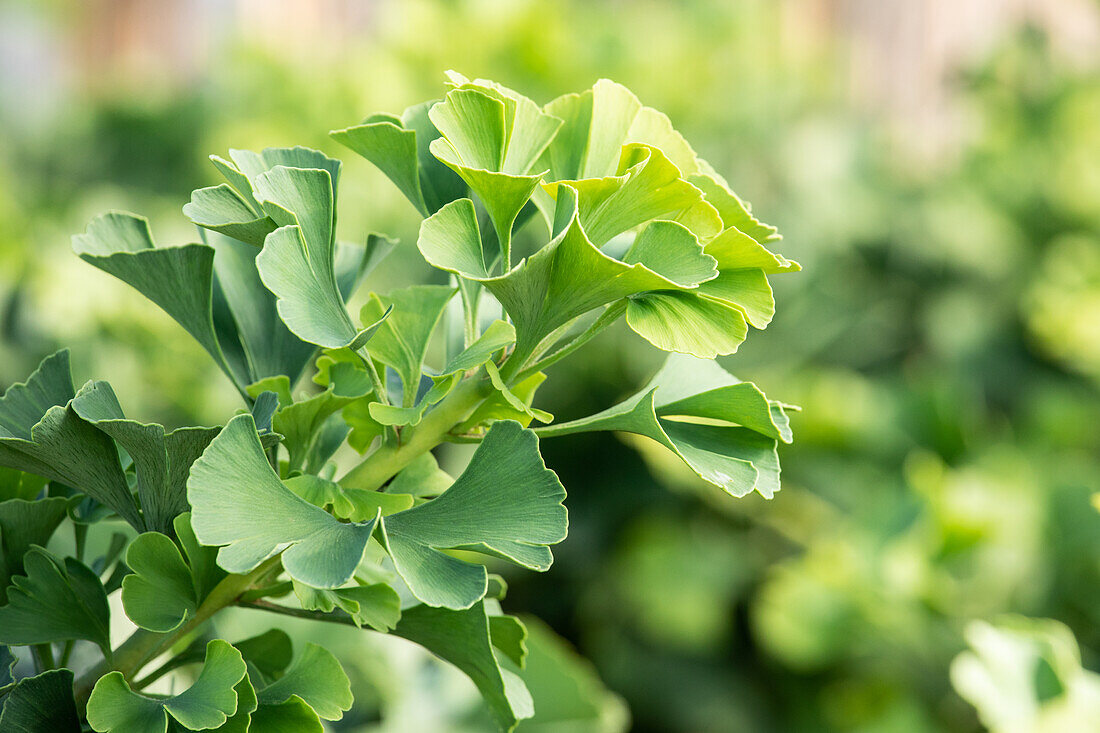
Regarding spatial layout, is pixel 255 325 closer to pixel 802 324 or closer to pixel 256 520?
pixel 256 520

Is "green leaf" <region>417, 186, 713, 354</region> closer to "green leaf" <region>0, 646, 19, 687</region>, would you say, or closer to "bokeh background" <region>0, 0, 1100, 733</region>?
"green leaf" <region>0, 646, 19, 687</region>

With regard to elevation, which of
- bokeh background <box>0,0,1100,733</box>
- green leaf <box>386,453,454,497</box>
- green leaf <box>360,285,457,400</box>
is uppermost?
green leaf <box>360,285,457,400</box>

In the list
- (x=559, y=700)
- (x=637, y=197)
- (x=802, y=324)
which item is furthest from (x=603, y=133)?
(x=802, y=324)

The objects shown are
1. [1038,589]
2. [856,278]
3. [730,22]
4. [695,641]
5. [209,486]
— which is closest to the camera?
[209,486]

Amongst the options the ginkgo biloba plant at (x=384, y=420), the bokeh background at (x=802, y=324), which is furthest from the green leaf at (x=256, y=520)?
the bokeh background at (x=802, y=324)

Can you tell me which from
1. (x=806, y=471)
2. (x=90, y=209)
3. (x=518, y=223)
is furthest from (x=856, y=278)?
(x=518, y=223)

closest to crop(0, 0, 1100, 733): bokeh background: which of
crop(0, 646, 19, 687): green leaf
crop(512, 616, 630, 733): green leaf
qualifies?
crop(512, 616, 630, 733): green leaf

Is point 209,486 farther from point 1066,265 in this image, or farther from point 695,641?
point 1066,265
